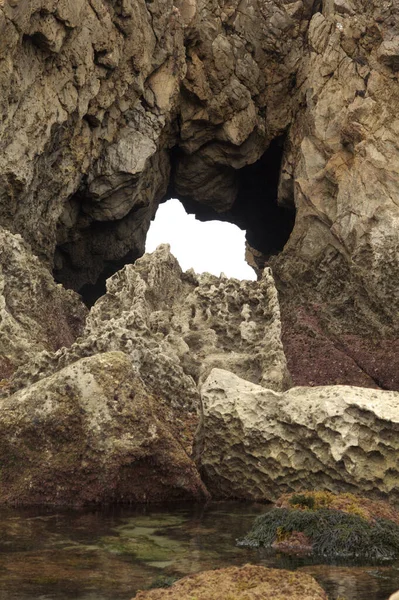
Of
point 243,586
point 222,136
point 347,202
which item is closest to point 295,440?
point 243,586

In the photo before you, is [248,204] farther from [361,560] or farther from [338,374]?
[361,560]

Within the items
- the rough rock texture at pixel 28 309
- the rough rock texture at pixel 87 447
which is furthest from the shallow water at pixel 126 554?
the rough rock texture at pixel 28 309

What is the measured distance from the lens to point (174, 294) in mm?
21000

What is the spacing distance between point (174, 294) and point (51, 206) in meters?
7.48

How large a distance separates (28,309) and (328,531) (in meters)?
13.5

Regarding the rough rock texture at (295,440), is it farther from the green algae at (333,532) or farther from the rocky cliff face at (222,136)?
the rocky cliff face at (222,136)

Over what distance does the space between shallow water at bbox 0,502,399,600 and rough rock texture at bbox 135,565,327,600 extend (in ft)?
1.12

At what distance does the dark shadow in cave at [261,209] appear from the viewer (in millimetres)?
38000

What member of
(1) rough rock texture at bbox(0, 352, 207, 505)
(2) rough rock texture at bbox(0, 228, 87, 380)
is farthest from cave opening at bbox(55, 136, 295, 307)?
(1) rough rock texture at bbox(0, 352, 207, 505)

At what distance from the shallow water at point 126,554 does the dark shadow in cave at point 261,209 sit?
88.7 ft

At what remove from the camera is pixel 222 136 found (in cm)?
3284

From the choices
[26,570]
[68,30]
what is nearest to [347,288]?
[68,30]

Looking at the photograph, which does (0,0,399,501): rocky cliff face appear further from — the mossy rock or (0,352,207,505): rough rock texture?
the mossy rock

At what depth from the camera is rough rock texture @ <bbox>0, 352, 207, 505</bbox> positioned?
1188cm
